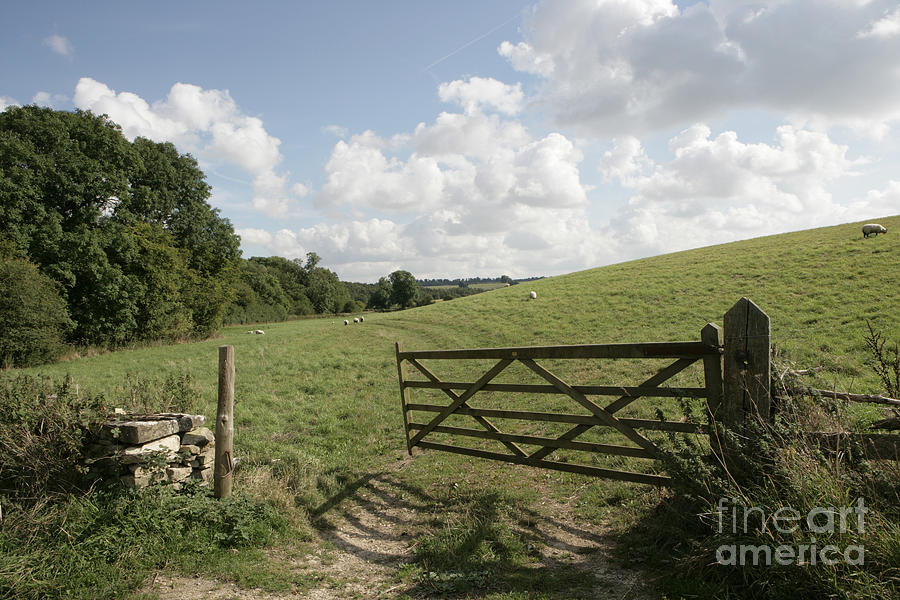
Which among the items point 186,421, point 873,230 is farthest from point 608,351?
point 873,230

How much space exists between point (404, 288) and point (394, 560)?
8533cm

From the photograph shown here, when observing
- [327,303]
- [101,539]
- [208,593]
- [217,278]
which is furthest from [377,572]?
[327,303]

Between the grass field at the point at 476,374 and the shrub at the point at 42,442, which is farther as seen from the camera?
the shrub at the point at 42,442

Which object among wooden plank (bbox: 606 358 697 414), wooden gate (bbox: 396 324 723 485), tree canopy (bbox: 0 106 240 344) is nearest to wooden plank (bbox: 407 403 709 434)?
wooden gate (bbox: 396 324 723 485)

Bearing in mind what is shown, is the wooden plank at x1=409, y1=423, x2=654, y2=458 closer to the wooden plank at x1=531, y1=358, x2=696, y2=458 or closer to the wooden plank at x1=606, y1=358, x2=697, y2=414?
the wooden plank at x1=531, y1=358, x2=696, y2=458

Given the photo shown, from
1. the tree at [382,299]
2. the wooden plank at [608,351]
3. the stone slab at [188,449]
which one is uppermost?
the tree at [382,299]

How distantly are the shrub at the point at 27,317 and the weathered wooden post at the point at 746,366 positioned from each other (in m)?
29.3

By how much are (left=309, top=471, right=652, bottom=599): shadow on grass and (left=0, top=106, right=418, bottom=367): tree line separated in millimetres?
25057

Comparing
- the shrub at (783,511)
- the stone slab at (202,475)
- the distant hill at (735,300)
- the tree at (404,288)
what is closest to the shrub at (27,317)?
the distant hill at (735,300)

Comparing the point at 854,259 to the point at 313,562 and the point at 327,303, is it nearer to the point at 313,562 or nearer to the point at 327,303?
the point at 313,562

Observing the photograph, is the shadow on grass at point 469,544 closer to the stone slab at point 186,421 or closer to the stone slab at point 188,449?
the stone slab at point 188,449

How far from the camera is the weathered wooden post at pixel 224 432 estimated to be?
5871 mm

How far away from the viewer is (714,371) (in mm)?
4500

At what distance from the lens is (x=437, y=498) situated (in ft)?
21.3
